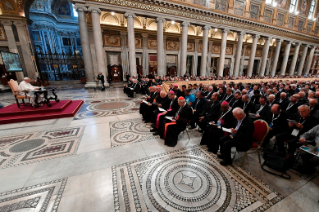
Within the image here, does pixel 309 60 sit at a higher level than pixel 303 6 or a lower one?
lower

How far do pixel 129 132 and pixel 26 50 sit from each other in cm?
1434

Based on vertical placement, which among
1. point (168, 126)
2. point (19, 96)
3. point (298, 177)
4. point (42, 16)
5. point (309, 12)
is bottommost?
point (298, 177)

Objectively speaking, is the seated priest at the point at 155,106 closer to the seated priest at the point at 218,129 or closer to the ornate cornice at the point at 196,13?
the seated priest at the point at 218,129

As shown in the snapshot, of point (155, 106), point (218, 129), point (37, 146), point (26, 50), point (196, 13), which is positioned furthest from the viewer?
point (196, 13)

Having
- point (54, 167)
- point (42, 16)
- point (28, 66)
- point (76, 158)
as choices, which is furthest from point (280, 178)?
point (42, 16)

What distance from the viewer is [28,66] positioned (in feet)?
38.9

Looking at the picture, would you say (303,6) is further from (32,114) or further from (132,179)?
(32,114)

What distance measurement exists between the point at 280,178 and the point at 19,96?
9.48 meters

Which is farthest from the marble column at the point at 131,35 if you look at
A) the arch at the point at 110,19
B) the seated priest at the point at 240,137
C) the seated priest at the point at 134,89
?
the seated priest at the point at 240,137

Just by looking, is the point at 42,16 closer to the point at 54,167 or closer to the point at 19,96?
the point at 19,96

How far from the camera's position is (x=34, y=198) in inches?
82.8

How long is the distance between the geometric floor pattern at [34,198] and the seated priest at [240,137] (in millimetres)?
3183

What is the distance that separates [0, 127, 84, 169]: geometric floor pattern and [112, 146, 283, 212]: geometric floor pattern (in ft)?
5.94

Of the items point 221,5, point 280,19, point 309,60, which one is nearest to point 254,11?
point 221,5
